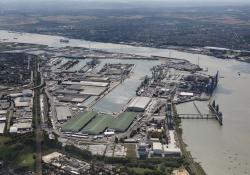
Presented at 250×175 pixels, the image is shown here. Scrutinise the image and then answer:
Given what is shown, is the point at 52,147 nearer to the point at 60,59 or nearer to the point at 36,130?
the point at 36,130

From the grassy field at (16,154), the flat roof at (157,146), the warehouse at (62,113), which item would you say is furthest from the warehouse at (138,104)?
the grassy field at (16,154)

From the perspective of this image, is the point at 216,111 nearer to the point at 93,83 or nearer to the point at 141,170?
the point at 141,170

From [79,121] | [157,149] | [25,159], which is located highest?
[79,121]

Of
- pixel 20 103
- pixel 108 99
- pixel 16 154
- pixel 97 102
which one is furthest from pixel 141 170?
pixel 20 103

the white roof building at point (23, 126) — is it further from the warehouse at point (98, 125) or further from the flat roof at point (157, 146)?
the flat roof at point (157, 146)

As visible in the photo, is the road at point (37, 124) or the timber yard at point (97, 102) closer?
the road at point (37, 124)

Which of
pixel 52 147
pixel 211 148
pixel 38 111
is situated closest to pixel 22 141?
pixel 52 147
